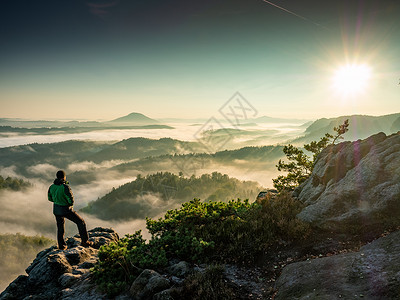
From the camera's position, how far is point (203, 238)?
8.51m

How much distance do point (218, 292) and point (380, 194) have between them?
7419mm

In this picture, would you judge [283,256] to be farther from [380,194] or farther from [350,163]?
[350,163]

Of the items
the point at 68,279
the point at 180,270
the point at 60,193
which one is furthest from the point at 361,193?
the point at 60,193

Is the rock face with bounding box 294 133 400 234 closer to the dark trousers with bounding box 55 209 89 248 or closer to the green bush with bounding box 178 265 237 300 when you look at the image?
the green bush with bounding box 178 265 237 300

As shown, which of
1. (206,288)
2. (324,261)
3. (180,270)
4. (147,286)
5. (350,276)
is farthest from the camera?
(180,270)

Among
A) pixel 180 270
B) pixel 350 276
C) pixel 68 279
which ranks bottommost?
pixel 68 279

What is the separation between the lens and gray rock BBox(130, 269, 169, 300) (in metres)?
6.06

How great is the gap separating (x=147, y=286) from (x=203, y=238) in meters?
2.88

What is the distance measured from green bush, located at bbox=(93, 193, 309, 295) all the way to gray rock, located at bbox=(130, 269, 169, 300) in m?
0.53

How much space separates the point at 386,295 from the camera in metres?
4.40

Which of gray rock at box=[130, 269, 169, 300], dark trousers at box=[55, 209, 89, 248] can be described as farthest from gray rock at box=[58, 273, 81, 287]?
gray rock at box=[130, 269, 169, 300]

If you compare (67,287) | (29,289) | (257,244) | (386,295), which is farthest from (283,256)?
(29,289)

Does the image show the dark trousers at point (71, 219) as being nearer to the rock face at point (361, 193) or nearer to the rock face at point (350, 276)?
the rock face at point (350, 276)

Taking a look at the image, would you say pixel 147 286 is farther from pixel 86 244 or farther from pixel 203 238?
pixel 86 244
